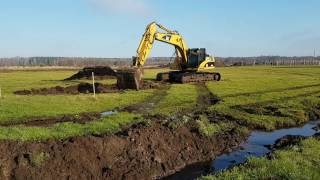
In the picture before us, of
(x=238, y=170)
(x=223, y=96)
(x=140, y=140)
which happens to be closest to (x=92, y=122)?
(x=140, y=140)

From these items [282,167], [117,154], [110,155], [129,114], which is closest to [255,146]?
[282,167]

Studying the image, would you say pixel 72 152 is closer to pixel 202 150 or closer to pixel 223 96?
pixel 202 150

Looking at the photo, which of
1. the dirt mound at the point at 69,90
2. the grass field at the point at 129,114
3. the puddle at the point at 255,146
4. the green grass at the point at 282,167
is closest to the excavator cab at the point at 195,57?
the dirt mound at the point at 69,90

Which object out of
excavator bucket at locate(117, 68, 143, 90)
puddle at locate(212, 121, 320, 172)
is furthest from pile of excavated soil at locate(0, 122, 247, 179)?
excavator bucket at locate(117, 68, 143, 90)

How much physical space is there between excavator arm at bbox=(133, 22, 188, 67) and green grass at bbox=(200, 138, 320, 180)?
2924 centimetres

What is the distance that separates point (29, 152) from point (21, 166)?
1.74 ft

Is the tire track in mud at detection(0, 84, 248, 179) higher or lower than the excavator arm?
lower

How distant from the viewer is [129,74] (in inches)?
1513

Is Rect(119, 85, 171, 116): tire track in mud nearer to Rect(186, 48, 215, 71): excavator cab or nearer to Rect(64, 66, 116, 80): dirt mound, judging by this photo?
Rect(186, 48, 215, 71): excavator cab

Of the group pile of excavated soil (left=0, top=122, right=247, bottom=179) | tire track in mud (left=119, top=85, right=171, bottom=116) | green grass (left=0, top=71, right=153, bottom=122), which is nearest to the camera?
pile of excavated soil (left=0, top=122, right=247, bottom=179)

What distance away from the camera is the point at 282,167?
1209 cm

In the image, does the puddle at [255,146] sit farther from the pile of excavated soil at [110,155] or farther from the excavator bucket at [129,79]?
the excavator bucket at [129,79]

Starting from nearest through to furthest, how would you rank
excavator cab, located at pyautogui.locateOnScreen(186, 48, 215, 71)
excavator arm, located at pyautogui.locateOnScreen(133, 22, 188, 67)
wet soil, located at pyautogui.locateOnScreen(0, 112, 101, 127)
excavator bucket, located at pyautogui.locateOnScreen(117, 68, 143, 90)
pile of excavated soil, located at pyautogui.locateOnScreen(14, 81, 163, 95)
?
wet soil, located at pyautogui.locateOnScreen(0, 112, 101, 127) → pile of excavated soil, located at pyautogui.locateOnScreen(14, 81, 163, 95) → excavator bucket, located at pyautogui.locateOnScreen(117, 68, 143, 90) → excavator arm, located at pyautogui.locateOnScreen(133, 22, 188, 67) → excavator cab, located at pyautogui.locateOnScreen(186, 48, 215, 71)

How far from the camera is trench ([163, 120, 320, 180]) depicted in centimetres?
1407
